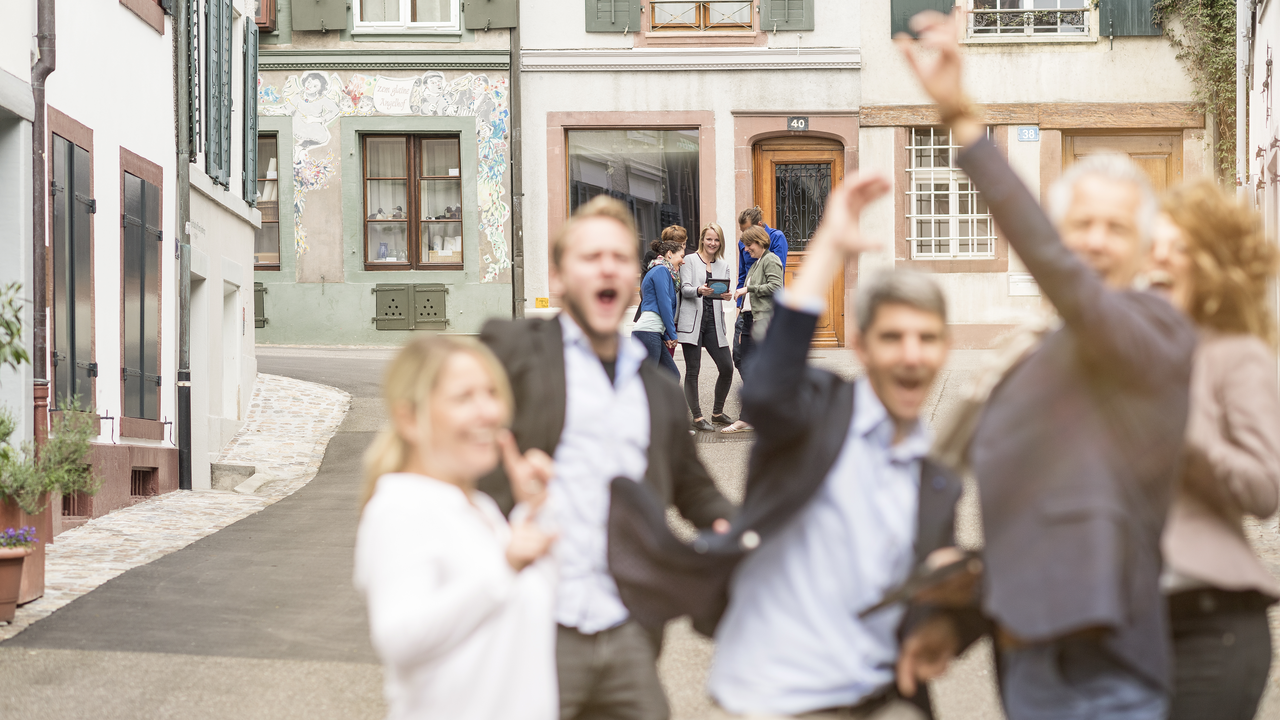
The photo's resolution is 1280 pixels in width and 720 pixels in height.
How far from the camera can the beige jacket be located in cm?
243

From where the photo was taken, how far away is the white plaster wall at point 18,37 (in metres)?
8.73

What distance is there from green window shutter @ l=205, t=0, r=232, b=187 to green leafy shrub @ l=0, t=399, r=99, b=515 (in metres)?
6.40

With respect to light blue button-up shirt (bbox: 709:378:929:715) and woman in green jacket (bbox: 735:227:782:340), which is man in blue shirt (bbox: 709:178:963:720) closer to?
light blue button-up shirt (bbox: 709:378:929:715)

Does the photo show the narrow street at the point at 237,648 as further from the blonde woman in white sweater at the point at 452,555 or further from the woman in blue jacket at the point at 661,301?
the blonde woman in white sweater at the point at 452,555

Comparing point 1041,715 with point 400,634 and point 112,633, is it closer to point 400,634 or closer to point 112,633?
point 400,634

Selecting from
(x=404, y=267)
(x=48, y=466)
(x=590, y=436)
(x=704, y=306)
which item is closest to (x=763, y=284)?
(x=704, y=306)

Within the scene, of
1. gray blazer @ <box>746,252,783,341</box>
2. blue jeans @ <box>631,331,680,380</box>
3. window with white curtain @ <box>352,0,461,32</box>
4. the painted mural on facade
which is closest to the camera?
gray blazer @ <box>746,252,783,341</box>

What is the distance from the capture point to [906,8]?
19.9 metres

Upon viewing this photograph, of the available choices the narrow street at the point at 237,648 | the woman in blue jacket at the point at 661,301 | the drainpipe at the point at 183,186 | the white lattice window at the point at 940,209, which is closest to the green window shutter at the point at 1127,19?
the white lattice window at the point at 940,209

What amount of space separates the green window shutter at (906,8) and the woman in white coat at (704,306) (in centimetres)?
962

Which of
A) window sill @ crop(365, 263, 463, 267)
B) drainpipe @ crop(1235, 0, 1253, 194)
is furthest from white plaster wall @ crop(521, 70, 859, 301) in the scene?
A: drainpipe @ crop(1235, 0, 1253, 194)

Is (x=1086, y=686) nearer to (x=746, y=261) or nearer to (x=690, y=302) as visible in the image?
(x=690, y=302)

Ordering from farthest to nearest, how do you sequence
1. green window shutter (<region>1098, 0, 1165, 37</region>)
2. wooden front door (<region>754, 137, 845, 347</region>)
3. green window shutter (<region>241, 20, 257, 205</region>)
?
wooden front door (<region>754, 137, 845, 347</region>) < green window shutter (<region>1098, 0, 1165, 37</region>) < green window shutter (<region>241, 20, 257, 205</region>)

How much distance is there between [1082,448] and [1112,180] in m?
0.43
